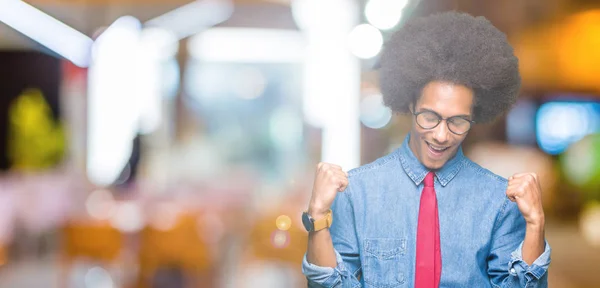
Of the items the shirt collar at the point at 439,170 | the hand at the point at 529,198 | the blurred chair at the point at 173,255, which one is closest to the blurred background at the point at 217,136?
the blurred chair at the point at 173,255

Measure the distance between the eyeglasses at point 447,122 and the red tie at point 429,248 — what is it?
0.13 metres

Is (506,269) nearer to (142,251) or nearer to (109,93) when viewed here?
(142,251)

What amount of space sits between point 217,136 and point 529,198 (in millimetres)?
7427

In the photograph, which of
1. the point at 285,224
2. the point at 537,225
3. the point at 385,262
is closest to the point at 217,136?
the point at 285,224

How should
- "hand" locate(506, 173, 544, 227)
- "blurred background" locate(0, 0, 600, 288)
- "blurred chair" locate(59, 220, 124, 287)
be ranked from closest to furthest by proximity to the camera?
"hand" locate(506, 173, 544, 227) → "blurred background" locate(0, 0, 600, 288) → "blurred chair" locate(59, 220, 124, 287)

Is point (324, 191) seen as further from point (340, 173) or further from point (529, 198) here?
point (529, 198)

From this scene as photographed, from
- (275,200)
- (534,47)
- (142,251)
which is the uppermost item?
(534,47)

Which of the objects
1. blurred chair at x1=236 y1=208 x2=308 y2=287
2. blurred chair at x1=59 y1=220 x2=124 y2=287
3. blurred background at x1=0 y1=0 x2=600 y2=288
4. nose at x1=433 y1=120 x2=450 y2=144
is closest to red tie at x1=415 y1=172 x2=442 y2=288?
nose at x1=433 y1=120 x2=450 y2=144

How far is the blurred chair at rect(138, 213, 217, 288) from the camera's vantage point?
16.2 feet

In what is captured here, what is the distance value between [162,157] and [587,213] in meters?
5.10

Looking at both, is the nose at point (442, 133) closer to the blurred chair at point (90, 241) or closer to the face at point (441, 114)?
the face at point (441, 114)

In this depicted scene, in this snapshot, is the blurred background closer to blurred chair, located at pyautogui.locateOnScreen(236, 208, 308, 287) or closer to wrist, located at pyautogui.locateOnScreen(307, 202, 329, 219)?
blurred chair, located at pyautogui.locateOnScreen(236, 208, 308, 287)

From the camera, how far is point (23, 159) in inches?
348

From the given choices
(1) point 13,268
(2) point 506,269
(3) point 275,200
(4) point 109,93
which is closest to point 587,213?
(3) point 275,200
